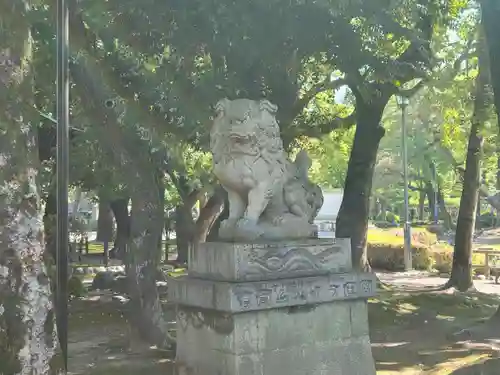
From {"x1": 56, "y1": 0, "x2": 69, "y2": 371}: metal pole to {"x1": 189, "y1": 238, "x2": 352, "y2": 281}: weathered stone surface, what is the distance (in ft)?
4.55

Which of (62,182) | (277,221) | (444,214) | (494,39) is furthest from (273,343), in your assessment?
(444,214)

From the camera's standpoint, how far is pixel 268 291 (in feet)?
20.0

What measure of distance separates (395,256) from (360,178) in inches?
403

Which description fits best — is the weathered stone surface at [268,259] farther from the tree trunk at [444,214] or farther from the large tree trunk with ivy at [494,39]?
the tree trunk at [444,214]

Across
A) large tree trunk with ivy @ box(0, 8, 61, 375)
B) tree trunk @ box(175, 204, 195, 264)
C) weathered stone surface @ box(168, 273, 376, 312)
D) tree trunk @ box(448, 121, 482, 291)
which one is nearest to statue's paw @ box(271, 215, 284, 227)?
weathered stone surface @ box(168, 273, 376, 312)

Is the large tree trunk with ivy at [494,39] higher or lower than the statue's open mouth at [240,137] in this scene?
higher

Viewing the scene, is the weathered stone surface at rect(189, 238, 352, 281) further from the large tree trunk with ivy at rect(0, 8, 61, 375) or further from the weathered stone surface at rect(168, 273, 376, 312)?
the large tree trunk with ivy at rect(0, 8, 61, 375)

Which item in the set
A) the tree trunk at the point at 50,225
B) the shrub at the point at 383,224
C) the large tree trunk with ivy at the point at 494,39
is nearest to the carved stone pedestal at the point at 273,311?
the tree trunk at the point at 50,225

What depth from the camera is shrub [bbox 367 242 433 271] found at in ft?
81.3

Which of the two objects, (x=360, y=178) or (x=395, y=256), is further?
(x=395, y=256)

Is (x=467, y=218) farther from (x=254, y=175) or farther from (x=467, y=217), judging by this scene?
(x=254, y=175)

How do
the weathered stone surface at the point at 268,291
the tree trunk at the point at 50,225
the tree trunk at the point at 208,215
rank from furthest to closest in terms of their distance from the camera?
the tree trunk at the point at 208,215 → the tree trunk at the point at 50,225 → the weathered stone surface at the point at 268,291

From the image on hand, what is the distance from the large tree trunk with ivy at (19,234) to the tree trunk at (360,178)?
37.3ft

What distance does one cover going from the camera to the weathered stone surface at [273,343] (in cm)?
600
